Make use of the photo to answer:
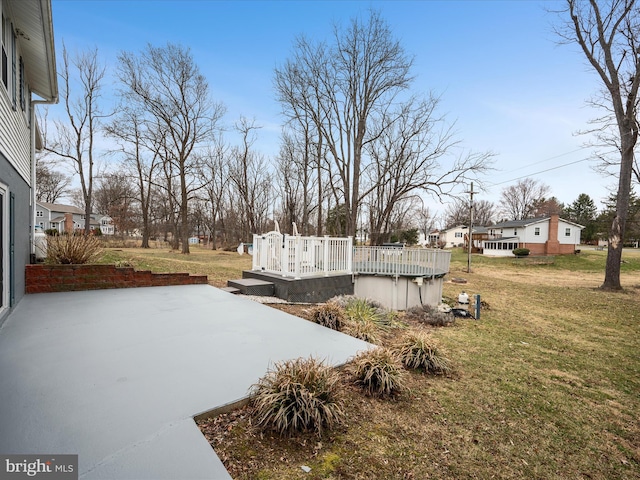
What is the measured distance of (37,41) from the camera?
528 cm

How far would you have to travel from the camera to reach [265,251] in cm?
839

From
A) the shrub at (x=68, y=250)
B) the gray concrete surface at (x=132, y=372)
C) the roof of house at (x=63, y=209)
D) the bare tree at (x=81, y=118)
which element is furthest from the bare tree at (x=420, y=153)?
the roof of house at (x=63, y=209)

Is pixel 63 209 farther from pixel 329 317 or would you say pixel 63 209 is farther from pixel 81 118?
pixel 329 317

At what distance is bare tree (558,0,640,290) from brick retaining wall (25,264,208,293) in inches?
653

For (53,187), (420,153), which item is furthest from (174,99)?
(53,187)

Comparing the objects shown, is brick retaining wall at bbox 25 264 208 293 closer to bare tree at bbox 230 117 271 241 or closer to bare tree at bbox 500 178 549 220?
bare tree at bbox 230 117 271 241

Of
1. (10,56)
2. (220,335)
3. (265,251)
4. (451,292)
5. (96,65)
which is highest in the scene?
(96,65)

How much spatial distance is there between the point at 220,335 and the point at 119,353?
108cm

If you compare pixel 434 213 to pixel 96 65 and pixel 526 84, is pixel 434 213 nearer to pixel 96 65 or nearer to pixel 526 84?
pixel 526 84

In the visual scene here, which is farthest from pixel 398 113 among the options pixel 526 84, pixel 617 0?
pixel 617 0

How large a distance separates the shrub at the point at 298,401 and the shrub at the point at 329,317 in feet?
8.00

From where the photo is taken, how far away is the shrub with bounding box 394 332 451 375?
3648mm

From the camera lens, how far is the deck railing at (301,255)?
7.54m

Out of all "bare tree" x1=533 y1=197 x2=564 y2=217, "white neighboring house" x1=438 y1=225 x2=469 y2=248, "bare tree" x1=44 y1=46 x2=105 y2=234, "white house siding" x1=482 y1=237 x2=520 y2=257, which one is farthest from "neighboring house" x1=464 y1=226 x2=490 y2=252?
"bare tree" x1=44 y1=46 x2=105 y2=234
